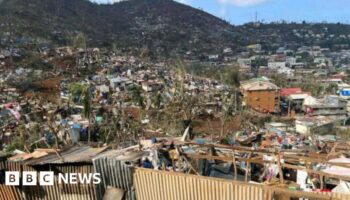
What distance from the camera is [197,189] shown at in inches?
222

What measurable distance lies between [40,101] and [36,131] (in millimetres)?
12600

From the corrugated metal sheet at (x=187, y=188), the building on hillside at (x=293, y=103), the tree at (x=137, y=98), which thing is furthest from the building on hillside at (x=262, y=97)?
the corrugated metal sheet at (x=187, y=188)

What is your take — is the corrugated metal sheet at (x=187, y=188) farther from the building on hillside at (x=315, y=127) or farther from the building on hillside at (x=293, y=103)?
the building on hillside at (x=293, y=103)

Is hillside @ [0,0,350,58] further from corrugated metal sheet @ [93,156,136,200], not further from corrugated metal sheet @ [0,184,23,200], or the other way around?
corrugated metal sheet @ [93,156,136,200]

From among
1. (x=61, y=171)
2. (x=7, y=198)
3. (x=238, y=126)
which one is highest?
(x=61, y=171)

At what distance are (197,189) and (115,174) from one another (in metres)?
1.21

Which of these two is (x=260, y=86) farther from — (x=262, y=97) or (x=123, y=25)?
(x=123, y=25)

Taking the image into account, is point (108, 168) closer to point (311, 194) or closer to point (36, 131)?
point (311, 194)

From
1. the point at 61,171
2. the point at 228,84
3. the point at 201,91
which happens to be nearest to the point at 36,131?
the point at 61,171

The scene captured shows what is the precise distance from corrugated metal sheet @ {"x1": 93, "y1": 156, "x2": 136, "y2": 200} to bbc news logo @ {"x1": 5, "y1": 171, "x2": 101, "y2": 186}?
96mm

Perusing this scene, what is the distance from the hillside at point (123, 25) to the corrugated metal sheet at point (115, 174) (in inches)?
2066

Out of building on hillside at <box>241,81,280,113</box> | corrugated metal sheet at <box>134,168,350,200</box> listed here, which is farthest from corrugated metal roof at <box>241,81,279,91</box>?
corrugated metal sheet at <box>134,168,350,200</box>

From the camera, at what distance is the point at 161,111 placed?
97.6 feet

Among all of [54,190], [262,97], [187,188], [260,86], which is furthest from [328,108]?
[187,188]
